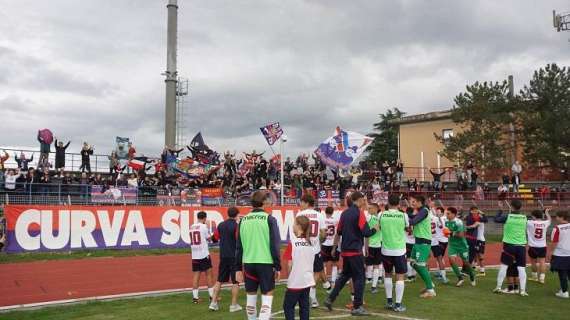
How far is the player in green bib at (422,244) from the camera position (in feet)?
37.3

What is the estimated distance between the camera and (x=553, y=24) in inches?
1625

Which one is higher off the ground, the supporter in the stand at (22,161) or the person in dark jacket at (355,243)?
the supporter in the stand at (22,161)

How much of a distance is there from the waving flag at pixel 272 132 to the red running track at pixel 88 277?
23.6 ft

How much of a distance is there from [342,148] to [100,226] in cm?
1431

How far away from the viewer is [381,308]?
10.3m

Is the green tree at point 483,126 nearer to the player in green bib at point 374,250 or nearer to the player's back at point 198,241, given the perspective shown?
the player in green bib at point 374,250

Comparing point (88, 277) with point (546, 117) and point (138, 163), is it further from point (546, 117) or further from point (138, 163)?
point (546, 117)

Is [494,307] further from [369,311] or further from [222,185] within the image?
[222,185]

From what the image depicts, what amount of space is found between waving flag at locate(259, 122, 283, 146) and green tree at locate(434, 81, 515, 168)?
20.3 m

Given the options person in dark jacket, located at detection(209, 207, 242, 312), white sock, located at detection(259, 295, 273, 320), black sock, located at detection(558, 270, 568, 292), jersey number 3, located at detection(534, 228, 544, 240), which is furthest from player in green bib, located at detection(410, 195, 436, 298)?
white sock, located at detection(259, 295, 273, 320)

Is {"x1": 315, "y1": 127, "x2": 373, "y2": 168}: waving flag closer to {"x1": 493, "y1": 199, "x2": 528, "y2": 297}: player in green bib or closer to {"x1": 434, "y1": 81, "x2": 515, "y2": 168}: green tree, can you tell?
{"x1": 434, "y1": 81, "x2": 515, "y2": 168}: green tree

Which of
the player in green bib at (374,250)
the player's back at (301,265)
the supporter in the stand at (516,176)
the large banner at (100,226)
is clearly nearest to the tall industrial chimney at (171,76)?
the large banner at (100,226)

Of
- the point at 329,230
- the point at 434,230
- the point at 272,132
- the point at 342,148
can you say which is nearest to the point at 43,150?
the point at 272,132

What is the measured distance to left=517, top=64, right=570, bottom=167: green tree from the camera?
36.4 metres
